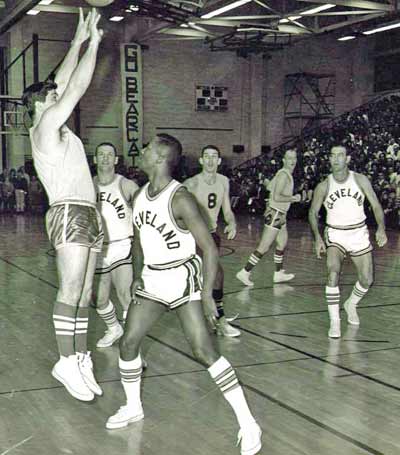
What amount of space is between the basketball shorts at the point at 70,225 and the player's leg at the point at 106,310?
1.58 metres

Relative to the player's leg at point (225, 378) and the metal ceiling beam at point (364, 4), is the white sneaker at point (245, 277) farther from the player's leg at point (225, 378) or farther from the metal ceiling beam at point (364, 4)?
the metal ceiling beam at point (364, 4)

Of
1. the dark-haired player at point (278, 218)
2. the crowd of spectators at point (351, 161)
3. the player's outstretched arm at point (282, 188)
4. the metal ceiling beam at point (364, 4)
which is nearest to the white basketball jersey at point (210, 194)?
the dark-haired player at point (278, 218)

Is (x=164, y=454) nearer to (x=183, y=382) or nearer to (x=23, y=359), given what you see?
(x=183, y=382)

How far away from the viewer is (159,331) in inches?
269

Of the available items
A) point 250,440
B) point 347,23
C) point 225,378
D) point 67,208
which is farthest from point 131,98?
point 250,440

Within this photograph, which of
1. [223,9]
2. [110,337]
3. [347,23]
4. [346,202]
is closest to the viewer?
[110,337]

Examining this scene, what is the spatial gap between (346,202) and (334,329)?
1.25m

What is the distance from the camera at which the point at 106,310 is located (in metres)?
6.02

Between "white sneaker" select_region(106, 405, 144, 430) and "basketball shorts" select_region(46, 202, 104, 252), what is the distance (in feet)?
3.51

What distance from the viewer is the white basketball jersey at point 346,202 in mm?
6699

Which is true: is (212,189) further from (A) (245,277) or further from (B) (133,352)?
(B) (133,352)

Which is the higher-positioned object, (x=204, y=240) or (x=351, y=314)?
(x=204, y=240)

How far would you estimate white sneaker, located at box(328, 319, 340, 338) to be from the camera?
6.58m

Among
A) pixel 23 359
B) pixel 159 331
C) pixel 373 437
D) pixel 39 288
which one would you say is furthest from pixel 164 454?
pixel 39 288
